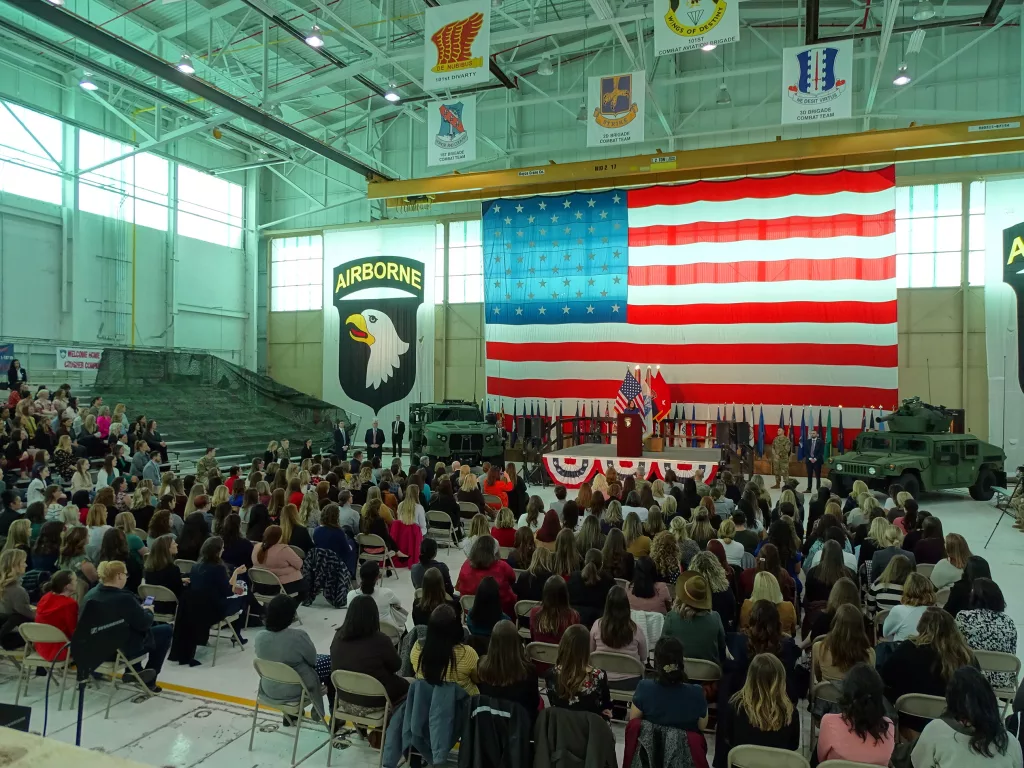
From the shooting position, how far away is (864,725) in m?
3.41

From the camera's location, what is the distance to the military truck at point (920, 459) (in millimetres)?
14094

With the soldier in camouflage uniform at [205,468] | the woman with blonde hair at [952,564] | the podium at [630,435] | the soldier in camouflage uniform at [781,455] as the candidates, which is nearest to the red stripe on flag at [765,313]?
the soldier in camouflage uniform at [781,455]

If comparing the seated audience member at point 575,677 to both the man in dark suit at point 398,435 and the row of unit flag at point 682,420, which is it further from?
the man in dark suit at point 398,435

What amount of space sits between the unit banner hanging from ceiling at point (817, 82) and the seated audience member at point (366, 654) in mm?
10934

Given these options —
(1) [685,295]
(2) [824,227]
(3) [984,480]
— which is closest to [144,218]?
(1) [685,295]

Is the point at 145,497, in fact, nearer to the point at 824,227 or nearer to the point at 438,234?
the point at 824,227

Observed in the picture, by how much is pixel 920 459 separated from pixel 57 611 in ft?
47.5

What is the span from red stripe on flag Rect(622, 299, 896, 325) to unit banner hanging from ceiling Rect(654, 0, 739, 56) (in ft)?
31.8

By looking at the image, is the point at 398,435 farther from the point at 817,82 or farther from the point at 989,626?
the point at 989,626

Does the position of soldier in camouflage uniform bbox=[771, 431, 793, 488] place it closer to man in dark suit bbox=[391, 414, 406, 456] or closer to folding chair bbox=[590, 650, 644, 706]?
man in dark suit bbox=[391, 414, 406, 456]

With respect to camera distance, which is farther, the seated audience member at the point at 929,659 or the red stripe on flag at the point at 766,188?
the red stripe on flag at the point at 766,188

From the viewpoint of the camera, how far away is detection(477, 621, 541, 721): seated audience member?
3.82m

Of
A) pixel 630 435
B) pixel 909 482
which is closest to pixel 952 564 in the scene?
pixel 909 482

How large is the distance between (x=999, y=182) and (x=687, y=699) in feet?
66.2
